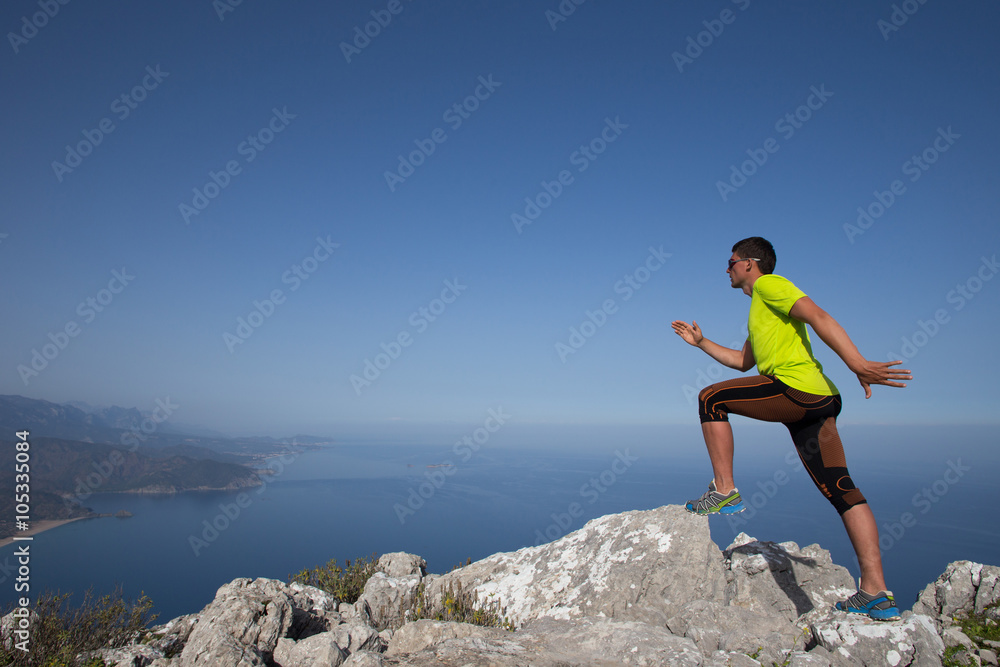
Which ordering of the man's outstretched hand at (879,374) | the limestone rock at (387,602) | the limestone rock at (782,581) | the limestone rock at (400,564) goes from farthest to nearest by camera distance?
the limestone rock at (400,564), the limestone rock at (387,602), the limestone rock at (782,581), the man's outstretched hand at (879,374)

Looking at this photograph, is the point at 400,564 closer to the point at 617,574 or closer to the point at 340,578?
the point at 340,578

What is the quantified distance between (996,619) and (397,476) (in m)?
137

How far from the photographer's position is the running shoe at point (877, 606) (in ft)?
11.9

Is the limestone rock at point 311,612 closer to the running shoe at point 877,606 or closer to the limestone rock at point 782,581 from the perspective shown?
the limestone rock at point 782,581

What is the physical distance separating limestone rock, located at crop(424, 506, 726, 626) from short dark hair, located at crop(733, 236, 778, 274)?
352 centimetres

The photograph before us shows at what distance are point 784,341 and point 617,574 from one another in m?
3.59

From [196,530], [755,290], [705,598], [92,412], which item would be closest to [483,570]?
[705,598]

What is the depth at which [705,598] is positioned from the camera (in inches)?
214

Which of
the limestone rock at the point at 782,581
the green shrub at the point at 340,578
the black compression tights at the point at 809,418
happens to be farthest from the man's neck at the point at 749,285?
the green shrub at the point at 340,578

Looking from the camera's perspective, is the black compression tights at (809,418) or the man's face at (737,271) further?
the man's face at (737,271)

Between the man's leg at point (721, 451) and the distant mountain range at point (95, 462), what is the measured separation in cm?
4519

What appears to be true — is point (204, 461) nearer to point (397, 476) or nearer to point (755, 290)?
point (397, 476)

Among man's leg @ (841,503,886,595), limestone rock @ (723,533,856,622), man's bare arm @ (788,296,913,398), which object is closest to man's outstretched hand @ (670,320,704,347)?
man's bare arm @ (788,296,913,398)

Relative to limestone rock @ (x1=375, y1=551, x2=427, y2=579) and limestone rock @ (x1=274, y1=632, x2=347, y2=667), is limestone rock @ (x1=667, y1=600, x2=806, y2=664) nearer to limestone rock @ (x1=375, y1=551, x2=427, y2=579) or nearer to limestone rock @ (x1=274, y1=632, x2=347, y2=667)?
limestone rock @ (x1=274, y1=632, x2=347, y2=667)
